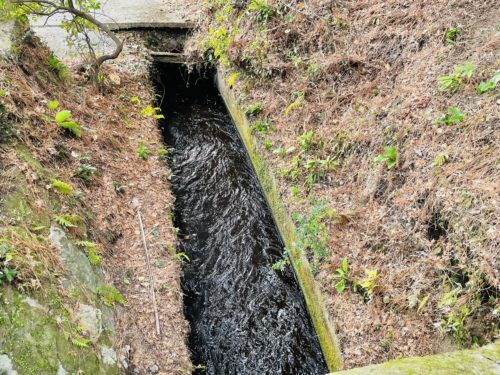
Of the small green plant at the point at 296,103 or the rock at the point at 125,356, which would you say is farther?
the small green plant at the point at 296,103

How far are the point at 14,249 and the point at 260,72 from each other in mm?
6428

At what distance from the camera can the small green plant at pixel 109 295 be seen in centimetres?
474

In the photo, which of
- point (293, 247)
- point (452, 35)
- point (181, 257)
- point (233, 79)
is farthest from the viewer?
point (233, 79)

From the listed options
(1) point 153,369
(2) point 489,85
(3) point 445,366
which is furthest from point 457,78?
(1) point 153,369

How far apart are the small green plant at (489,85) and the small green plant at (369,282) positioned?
2.68m

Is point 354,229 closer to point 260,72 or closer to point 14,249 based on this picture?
point 14,249

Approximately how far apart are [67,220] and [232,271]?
2.68m

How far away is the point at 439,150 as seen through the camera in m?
4.87

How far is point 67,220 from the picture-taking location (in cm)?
514

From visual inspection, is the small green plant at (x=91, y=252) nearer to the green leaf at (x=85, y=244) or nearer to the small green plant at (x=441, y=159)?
the green leaf at (x=85, y=244)

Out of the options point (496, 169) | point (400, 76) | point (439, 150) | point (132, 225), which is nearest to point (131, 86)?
point (132, 225)

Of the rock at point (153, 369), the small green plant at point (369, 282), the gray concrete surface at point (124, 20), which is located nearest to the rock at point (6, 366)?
the rock at point (153, 369)

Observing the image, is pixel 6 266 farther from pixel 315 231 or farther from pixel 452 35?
pixel 452 35

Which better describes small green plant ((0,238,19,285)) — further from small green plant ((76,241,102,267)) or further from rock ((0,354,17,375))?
small green plant ((76,241,102,267))
